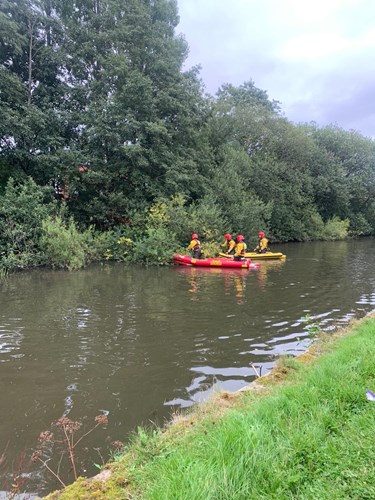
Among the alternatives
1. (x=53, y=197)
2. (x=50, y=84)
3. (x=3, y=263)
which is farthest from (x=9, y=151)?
(x=3, y=263)

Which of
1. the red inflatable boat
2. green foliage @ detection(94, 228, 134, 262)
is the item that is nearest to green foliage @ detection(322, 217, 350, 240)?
the red inflatable boat

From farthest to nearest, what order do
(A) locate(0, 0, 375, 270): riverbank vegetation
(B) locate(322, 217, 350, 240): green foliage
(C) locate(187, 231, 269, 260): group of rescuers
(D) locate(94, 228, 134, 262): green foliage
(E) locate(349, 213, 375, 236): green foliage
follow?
(E) locate(349, 213, 375, 236): green foliage < (B) locate(322, 217, 350, 240): green foliage < (D) locate(94, 228, 134, 262): green foliage < (A) locate(0, 0, 375, 270): riverbank vegetation < (C) locate(187, 231, 269, 260): group of rescuers

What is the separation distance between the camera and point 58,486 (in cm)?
347

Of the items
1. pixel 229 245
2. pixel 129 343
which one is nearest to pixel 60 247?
pixel 229 245

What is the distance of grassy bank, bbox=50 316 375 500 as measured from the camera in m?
2.34

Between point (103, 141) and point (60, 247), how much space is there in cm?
705

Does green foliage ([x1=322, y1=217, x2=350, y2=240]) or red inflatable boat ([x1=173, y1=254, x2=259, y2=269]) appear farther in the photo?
green foliage ([x1=322, y1=217, x2=350, y2=240])

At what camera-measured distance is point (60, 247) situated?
16.8m

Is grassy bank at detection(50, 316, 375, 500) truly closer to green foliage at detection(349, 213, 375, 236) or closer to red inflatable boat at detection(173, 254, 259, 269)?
red inflatable boat at detection(173, 254, 259, 269)

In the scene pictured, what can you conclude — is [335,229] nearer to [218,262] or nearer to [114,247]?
[218,262]

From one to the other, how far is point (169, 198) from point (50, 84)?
902 centimetres

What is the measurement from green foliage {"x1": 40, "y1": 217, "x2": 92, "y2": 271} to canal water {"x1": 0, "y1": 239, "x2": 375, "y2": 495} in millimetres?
2051

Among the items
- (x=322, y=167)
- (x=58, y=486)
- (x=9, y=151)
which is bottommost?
(x=58, y=486)

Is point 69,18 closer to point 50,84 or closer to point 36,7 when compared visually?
point 36,7
